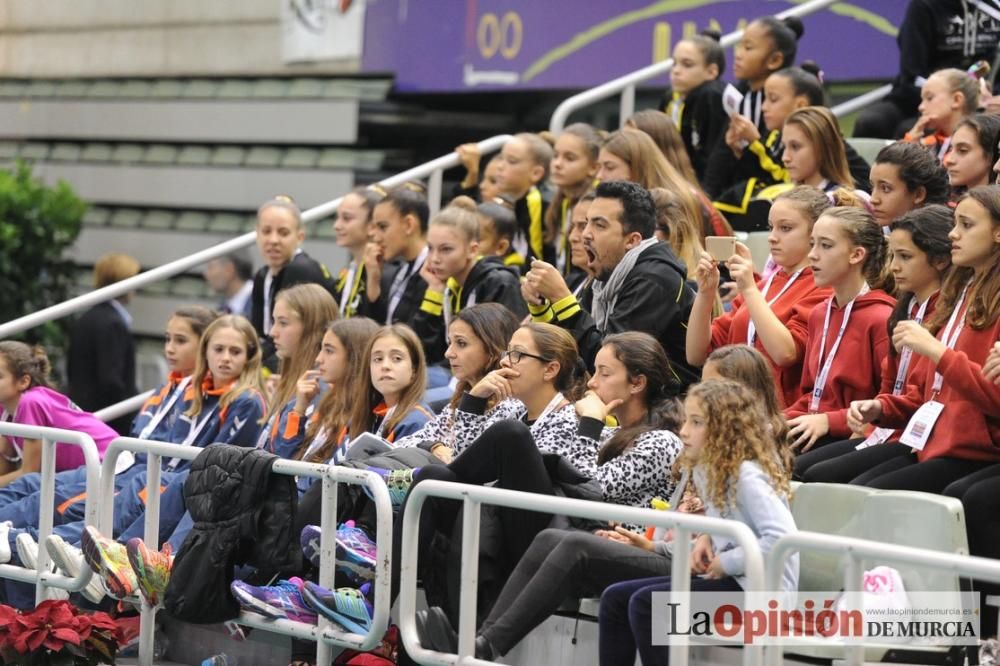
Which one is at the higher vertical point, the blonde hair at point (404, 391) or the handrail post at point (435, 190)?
the handrail post at point (435, 190)

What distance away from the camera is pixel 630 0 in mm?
12609

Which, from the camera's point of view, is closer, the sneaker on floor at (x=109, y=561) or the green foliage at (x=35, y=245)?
the sneaker on floor at (x=109, y=561)

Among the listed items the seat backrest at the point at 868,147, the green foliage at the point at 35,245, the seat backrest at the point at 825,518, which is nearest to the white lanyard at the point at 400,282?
the seat backrest at the point at 868,147

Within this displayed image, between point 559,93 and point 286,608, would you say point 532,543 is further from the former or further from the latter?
point 559,93

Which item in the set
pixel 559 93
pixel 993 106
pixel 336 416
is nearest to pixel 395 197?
pixel 336 416

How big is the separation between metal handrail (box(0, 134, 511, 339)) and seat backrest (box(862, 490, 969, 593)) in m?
5.32

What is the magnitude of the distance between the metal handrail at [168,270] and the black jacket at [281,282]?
43 cm

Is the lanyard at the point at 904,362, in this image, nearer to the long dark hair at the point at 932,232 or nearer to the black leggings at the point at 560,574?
the long dark hair at the point at 932,232

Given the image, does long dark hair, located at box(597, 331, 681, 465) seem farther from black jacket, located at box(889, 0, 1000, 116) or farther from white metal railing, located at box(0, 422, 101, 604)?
black jacket, located at box(889, 0, 1000, 116)

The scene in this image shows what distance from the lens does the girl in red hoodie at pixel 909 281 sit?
6.57 m

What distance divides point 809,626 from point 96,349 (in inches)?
308

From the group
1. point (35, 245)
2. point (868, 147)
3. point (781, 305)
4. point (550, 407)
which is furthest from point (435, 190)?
point (35, 245)

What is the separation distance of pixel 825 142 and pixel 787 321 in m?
1.42

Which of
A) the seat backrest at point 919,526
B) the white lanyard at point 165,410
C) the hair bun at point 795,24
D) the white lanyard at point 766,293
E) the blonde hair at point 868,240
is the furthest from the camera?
the hair bun at point 795,24
